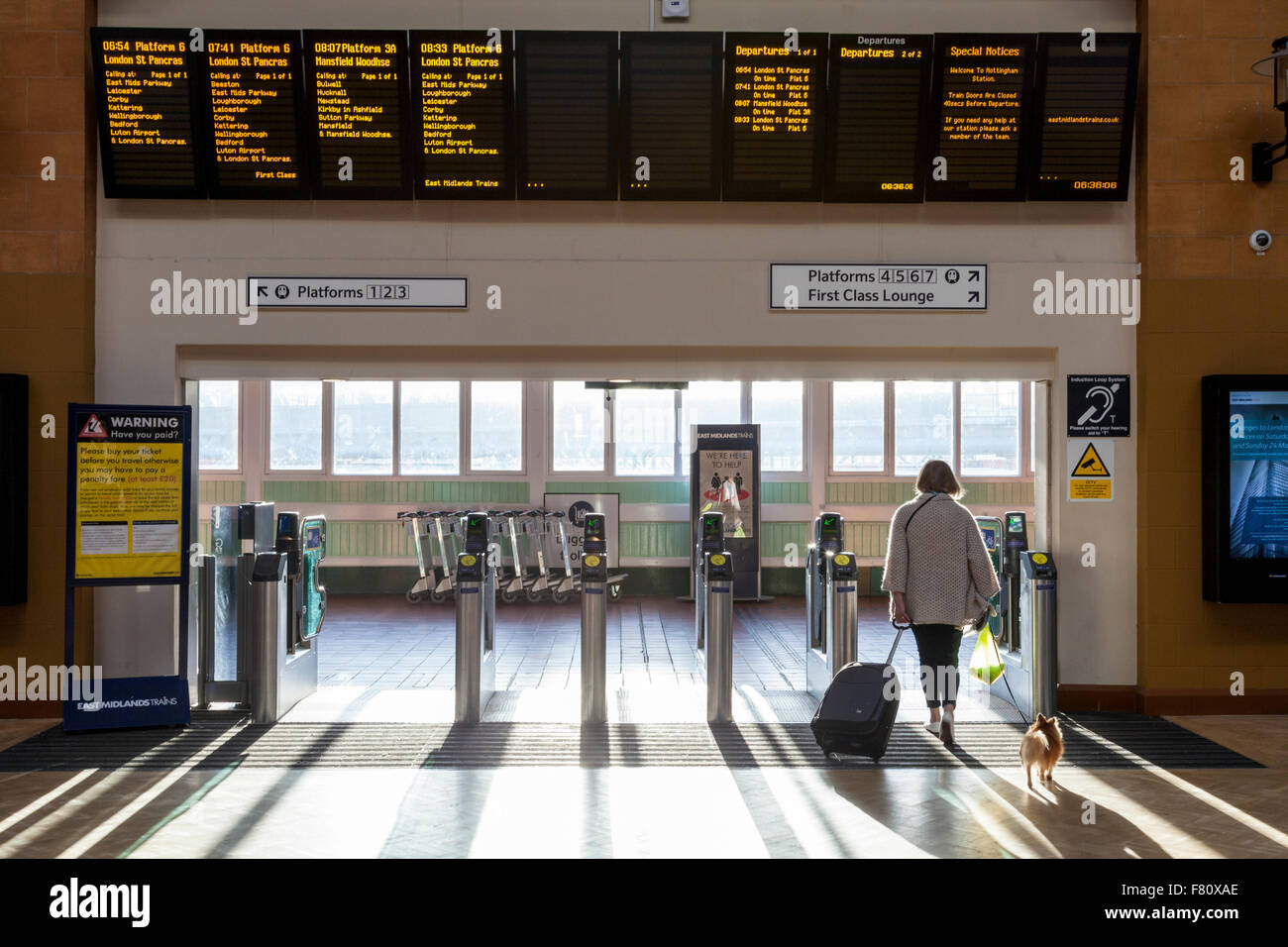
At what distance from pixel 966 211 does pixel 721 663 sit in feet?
10.7

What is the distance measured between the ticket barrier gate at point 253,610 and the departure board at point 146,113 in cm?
206

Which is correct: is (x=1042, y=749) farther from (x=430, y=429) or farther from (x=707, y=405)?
(x=430, y=429)

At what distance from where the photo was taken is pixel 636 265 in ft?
20.5

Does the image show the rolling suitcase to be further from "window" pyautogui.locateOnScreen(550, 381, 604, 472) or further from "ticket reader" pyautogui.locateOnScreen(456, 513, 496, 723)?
"window" pyautogui.locateOnScreen(550, 381, 604, 472)

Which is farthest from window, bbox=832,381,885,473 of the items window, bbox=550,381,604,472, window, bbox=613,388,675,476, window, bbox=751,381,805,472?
window, bbox=550,381,604,472

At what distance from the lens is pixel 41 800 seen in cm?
430

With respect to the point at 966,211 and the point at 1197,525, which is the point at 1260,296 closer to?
the point at 1197,525

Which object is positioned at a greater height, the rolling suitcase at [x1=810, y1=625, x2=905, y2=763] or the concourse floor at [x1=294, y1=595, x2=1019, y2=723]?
the rolling suitcase at [x1=810, y1=625, x2=905, y2=763]

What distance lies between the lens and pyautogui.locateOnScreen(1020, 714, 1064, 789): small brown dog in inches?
175

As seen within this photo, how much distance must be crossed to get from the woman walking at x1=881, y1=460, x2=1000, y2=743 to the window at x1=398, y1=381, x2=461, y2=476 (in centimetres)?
761

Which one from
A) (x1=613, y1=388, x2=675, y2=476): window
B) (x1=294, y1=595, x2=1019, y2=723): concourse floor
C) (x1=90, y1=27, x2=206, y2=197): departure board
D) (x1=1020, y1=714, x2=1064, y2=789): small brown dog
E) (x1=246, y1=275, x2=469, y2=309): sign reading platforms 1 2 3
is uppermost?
(x1=90, y1=27, x2=206, y2=197): departure board

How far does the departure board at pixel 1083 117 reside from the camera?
19.4ft

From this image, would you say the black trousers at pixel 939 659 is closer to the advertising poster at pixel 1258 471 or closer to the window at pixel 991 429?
the advertising poster at pixel 1258 471

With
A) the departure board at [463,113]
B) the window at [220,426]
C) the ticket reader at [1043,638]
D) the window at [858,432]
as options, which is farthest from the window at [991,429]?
Answer: the window at [220,426]
